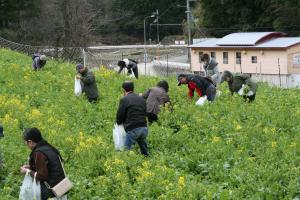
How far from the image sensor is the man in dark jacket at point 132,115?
10.0 metres

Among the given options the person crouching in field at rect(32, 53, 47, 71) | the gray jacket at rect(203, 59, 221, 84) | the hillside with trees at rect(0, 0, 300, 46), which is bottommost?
the gray jacket at rect(203, 59, 221, 84)

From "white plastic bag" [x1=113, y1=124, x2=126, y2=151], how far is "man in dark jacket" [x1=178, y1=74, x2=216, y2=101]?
3.80 m

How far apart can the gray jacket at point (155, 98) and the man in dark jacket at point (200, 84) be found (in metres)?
1.58

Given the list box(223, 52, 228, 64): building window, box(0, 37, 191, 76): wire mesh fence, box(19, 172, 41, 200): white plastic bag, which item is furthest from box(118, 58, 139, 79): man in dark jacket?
box(223, 52, 228, 64): building window

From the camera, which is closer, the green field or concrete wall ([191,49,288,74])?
the green field

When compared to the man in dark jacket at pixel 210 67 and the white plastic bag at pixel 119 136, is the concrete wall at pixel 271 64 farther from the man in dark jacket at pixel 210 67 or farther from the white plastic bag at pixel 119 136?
the white plastic bag at pixel 119 136

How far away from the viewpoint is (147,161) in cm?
964

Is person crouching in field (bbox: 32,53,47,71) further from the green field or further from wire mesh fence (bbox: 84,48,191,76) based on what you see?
wire mesh fence (bbox: 84,48,191,76)

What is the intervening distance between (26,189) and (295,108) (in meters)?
9.39

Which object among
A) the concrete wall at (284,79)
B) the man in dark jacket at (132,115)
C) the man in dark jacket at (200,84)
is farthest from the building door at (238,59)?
the man in dark jacket at (132,115)

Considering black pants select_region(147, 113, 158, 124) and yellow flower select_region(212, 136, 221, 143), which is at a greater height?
black pants select_region(147, 113, 158, 124)

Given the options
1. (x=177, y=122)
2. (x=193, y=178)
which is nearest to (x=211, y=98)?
(x=177, y=122)

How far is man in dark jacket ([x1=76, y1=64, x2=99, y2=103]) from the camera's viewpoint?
14688mm

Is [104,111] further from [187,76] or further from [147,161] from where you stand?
[147,161]
